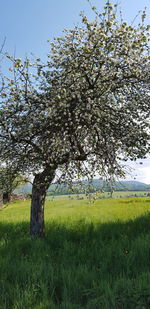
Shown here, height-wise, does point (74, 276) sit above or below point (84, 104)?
Result: below

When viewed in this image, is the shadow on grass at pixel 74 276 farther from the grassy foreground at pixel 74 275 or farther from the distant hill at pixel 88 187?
the distant hill at pixel 88 187

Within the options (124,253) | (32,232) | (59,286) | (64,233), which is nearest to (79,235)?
(64,233)

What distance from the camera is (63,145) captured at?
31.4 ft

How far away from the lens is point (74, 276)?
671 centimetres

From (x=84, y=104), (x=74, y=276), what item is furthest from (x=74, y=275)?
(x=84, y=104)

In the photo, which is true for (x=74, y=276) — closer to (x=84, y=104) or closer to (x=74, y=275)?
(x=74, y=275)

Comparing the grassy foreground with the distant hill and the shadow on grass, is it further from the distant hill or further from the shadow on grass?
the distant hill

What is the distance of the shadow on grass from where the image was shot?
204 inches

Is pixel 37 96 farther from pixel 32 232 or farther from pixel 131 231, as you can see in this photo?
pixel 131 231

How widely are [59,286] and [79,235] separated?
6.05 m

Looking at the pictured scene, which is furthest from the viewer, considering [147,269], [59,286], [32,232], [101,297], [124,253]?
[32,232]

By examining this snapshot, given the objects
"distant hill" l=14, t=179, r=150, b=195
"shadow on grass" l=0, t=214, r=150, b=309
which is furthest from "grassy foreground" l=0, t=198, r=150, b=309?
"distant hill" l=14, t=179, r=150, b=195

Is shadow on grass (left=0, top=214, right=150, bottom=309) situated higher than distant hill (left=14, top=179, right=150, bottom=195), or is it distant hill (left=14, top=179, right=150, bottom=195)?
distant hill (left=14, top=179, right=150, bottom=195)

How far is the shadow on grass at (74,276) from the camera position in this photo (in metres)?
5.18
